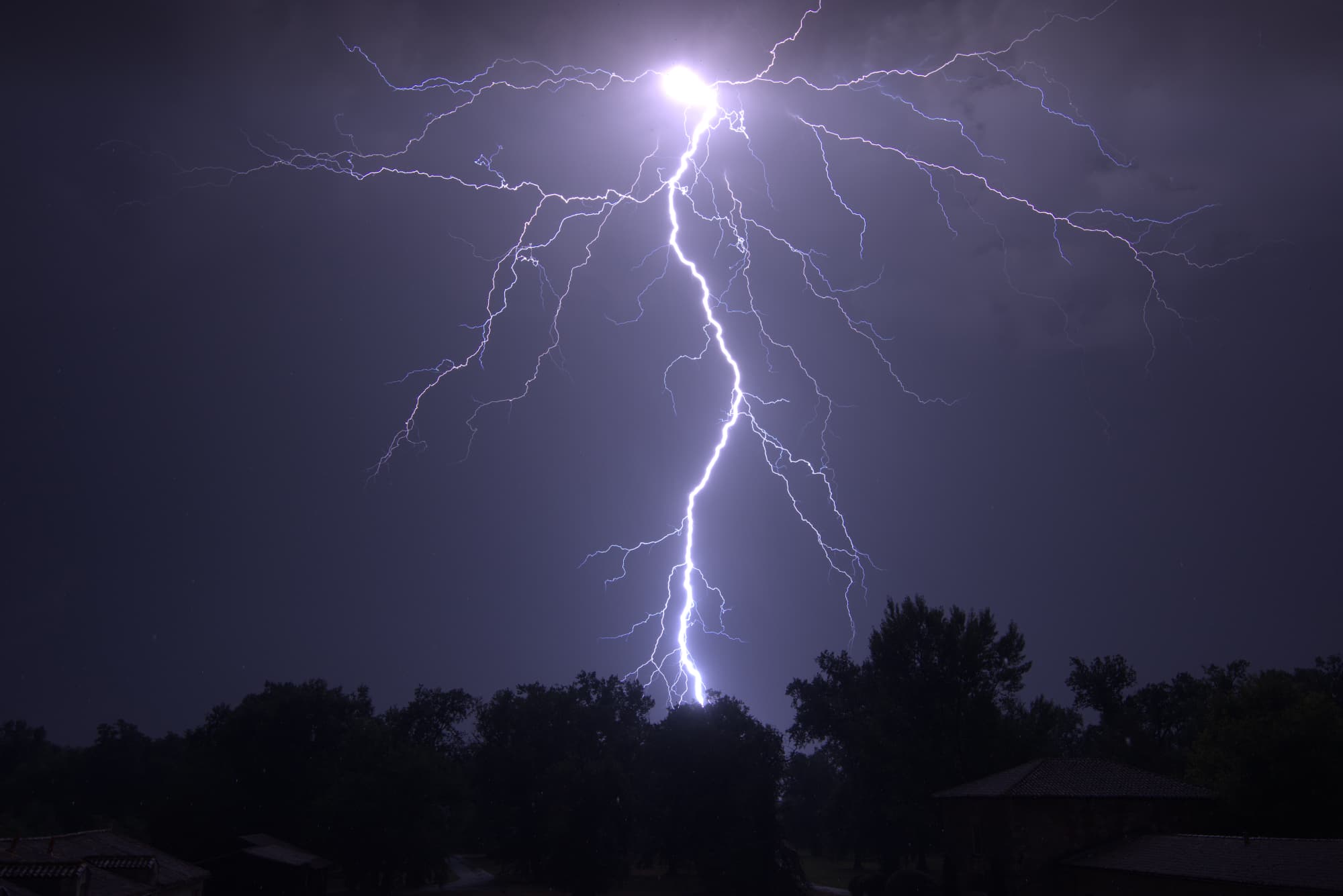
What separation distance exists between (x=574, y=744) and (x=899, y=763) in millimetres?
18278

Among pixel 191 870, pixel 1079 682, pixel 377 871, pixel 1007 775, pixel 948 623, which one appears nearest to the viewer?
pixel 191 870

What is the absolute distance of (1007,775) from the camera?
2598 cm

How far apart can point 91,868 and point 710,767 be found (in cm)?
2208

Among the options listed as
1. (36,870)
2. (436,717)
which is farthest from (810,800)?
(36,870)

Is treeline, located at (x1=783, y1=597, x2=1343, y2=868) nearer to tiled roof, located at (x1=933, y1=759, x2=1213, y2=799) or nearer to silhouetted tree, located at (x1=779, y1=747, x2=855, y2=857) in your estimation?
tiled roof, located at (x1=933, y1=759, x2=1213, y2=799)

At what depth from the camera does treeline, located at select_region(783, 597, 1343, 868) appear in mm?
22578

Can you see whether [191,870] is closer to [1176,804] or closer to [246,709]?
[246,709]

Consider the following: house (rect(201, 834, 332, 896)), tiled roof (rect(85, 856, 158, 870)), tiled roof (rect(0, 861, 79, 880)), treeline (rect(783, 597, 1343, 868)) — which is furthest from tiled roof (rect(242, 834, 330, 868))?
treeline (rect(783, 597, 1343, 868))

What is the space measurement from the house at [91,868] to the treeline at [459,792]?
8.15 meters

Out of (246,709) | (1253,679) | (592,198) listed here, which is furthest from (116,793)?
(1253,679)

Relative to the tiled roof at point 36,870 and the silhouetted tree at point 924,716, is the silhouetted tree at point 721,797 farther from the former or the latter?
the tiled roof at point 36,870

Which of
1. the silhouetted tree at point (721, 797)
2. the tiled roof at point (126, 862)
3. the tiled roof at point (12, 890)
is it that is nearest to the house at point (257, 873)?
the tiled roof at point (126, 862)

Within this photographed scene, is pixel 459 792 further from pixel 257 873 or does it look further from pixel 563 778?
pixel 257 873

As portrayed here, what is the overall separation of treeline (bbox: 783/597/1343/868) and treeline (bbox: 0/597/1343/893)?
8cm
